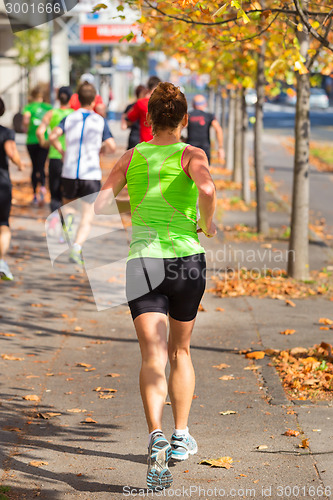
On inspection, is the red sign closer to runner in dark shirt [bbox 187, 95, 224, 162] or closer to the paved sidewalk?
runner in dark shirt [bbox 187, 95, 224, 162]

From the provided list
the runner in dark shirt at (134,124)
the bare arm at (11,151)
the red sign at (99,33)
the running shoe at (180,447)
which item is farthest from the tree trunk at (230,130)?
the red sign at (99,33)

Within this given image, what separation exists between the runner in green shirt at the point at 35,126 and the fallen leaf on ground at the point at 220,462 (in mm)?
10445

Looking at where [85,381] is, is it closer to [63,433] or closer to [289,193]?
[63,433]

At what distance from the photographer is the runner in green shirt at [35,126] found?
14.1 meters

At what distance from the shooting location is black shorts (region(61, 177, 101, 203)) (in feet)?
31.1

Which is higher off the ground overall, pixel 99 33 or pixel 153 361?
pixel 153 361

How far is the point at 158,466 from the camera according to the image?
3861 millimetres

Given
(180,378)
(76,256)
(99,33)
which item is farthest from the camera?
(99,33)

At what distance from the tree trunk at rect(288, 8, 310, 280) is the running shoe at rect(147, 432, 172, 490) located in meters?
5.22

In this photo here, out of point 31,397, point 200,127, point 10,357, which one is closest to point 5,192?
point 10,357

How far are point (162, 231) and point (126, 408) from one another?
5.53ft

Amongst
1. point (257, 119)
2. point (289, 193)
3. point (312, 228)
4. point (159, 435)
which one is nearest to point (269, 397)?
point (159, 435)

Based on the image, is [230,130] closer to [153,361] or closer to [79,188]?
[79,188]

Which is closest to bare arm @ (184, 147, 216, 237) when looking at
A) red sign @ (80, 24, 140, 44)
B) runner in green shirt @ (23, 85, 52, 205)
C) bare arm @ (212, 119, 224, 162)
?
bare arm @ (212, 119, 224, 162)
